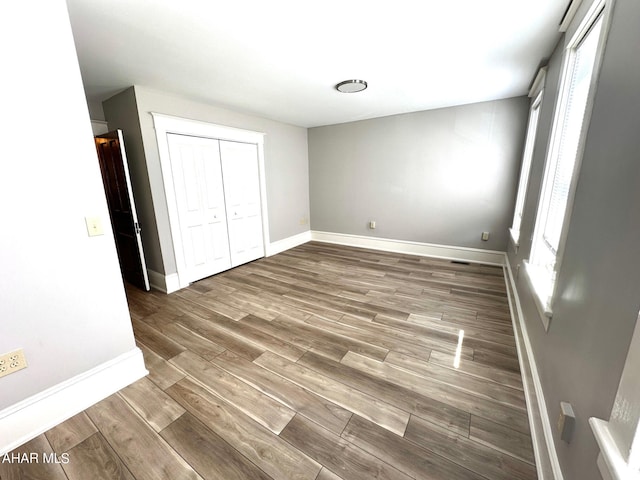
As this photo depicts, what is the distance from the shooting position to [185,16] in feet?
5.32

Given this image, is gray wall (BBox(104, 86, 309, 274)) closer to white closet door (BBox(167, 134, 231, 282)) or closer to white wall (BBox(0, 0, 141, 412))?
white closet door (BBox(167, 134, 231, 282))

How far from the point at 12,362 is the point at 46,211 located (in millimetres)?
808

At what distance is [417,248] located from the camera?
4445mm

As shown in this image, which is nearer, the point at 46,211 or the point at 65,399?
the point at 46,211

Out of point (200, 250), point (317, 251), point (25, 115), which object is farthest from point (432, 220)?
point (25, 115)

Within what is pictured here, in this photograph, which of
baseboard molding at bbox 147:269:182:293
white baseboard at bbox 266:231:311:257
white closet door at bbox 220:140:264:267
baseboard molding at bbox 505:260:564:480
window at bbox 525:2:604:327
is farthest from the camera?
white baseboard at bbox 266:231:311:257

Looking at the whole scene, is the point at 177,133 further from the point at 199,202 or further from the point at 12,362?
the point at 12,362

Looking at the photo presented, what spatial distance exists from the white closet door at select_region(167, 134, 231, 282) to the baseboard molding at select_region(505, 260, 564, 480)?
359cm

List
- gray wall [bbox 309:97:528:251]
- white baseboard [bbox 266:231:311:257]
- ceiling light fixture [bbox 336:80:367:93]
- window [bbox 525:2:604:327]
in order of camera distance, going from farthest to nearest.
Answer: white baseboard [bbox 266:231:311:257] → gray wall [bbox 309:97:528:251] → ceiling light fixture [bbox 336:80:367:93] → window [bbox 525:2:604:327]

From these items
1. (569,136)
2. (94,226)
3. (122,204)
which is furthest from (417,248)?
(122,204)

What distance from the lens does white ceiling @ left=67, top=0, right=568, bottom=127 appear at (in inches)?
62.3

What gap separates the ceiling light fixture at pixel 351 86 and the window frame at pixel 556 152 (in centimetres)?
165

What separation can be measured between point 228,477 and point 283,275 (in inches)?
101

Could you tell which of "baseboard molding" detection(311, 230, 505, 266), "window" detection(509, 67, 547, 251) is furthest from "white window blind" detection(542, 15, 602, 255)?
"baseboard molding" detection(311, 230, 505, 266)
